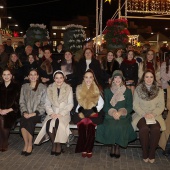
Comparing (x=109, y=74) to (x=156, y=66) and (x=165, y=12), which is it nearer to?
(x=156, y=66)

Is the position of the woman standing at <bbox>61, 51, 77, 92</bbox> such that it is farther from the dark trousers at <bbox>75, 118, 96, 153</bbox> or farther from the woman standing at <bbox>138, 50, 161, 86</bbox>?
the dark trousers at <bbox>75, 118, 96, 153</bbox>

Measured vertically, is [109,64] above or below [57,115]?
above

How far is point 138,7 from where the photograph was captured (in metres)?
17.8

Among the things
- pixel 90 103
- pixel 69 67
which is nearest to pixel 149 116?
pixel 90 103

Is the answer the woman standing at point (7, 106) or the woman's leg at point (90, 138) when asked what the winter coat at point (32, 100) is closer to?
the woman standing at point (7, 106)

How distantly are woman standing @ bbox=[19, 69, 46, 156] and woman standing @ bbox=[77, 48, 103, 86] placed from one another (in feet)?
5.63

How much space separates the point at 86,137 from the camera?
5.83 meters

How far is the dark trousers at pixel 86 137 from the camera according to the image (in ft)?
18.9

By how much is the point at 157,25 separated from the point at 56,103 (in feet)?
163

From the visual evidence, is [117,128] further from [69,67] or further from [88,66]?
[69,67]

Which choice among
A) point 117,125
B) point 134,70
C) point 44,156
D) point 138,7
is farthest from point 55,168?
point 138,7

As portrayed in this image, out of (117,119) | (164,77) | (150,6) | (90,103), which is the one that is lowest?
(117,119)

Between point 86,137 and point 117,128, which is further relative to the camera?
point 86,137

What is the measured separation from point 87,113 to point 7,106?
1.90 metres
